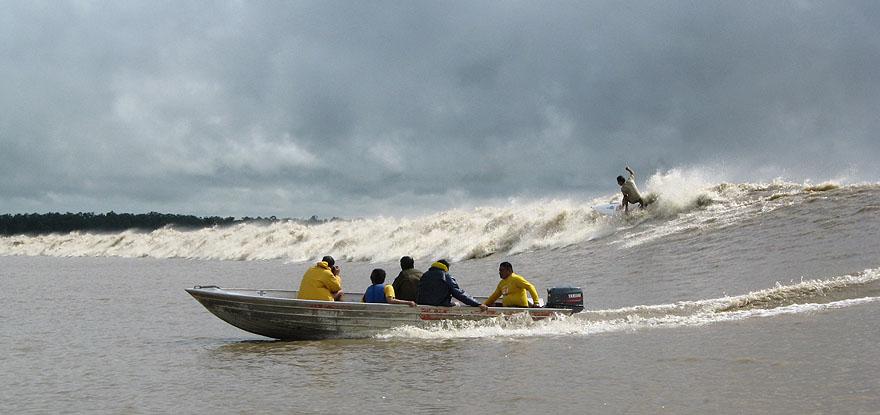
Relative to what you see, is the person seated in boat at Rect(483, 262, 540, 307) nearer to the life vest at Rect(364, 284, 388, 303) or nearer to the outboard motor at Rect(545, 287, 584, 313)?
the outboard motor at Rect(545, 287, 584, 313)

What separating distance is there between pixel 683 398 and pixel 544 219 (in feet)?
78.3

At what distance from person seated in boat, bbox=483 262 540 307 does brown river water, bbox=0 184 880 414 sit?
53cm

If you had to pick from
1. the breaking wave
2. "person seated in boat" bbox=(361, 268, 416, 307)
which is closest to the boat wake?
"person seated in boat" bbox=(361, 268, 416, 307)

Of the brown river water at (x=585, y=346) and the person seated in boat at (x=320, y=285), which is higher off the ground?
the person seated in boat at (x=320, y=285)

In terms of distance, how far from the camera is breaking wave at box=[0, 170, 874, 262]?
25547mm

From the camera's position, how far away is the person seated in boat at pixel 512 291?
13328 millimetres

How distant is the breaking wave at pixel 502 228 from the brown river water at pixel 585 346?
4.22 ft

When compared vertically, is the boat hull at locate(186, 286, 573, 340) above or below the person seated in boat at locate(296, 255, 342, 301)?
below

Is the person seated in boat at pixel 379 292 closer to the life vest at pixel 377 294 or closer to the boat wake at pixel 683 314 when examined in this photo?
the life vest at pixel 377 294

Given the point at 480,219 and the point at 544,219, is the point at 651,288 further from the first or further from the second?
the point at 480,219

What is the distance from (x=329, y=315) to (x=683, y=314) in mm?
5769

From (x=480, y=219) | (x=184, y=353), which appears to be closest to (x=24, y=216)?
(x=480, y=219)

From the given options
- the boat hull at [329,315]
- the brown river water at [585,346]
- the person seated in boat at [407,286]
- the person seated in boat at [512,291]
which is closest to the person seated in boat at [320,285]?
the boat hull at [329,315]

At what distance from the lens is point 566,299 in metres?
13.5
